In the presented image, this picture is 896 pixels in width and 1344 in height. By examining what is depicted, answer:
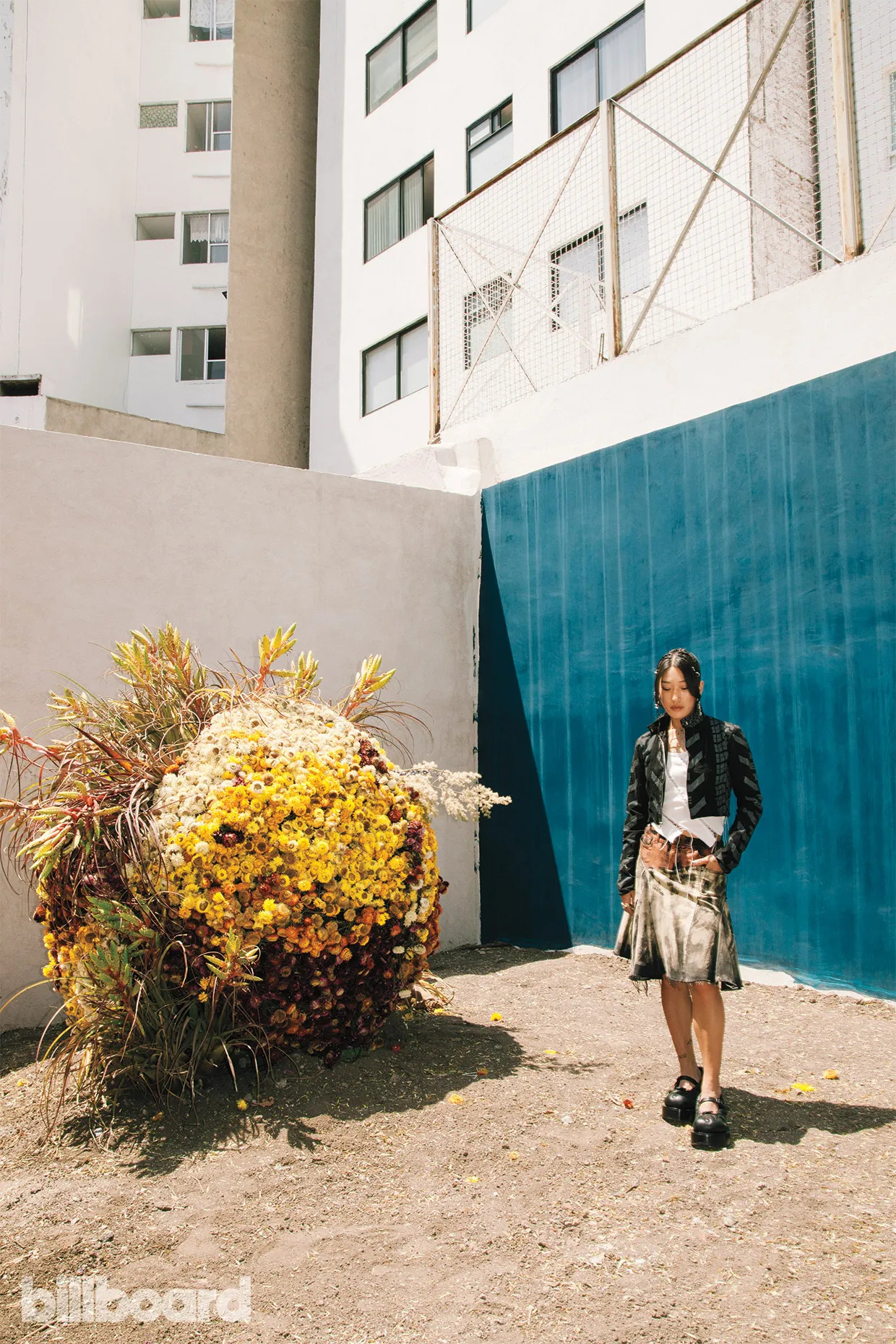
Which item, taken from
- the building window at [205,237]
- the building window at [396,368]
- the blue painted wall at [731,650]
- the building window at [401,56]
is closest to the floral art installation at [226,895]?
the blue painted wall at [731,650]

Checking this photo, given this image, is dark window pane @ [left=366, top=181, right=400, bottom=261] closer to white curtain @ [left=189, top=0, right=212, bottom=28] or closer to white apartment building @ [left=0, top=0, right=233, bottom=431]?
white apartment building @ [left=0, top=0, right=233, bottom=431]

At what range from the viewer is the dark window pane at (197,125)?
1933 cm

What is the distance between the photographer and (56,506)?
5.04m

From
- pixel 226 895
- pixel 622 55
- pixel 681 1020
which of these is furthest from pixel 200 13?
pixel 681 1020

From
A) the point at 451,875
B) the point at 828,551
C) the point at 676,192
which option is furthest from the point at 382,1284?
the point at 676,192

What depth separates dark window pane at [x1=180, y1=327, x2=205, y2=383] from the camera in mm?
19125

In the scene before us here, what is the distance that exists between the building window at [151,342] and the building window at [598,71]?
405 inches

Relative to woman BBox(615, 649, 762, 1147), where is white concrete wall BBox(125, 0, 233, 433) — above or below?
above

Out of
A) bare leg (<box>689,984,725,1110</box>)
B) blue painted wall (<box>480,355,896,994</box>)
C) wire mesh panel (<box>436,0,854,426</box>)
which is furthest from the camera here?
wire mesh panel (<box>436,0,854,426</box>)

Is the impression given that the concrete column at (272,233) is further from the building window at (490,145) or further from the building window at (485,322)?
the building window at (485,322)

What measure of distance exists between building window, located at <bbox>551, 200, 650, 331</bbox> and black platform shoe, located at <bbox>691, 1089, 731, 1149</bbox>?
7587 millimetres

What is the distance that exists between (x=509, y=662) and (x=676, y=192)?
17.6 feet

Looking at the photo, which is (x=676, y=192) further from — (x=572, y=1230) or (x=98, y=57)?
(x=98, y=57)

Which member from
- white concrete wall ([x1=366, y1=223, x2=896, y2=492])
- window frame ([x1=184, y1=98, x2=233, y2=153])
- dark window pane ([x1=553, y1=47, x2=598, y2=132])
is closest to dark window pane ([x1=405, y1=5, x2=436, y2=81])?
dark window pane ([x1=553, y1=47, x2=598, y2=132])
